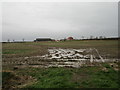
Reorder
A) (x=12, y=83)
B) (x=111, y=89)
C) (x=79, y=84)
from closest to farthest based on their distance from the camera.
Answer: (x=111, y=89), (x=79, y=84), (x=12, y=83)

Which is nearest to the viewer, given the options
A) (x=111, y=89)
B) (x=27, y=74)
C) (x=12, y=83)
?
(x=111, y=89)

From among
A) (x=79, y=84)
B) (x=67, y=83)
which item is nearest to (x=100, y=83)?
(x=79, y=84)

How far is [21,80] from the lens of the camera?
657 cm

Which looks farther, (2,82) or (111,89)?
(2,82)

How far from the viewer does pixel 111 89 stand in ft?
16.9

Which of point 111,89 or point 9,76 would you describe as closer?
point 111,89

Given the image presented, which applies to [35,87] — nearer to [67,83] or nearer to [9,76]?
[67,83]

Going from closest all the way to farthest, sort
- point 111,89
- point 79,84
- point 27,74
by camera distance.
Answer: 1. point 111,89
2. point 79,84
3. point 27,74

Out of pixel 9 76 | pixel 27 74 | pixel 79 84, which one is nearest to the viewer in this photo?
pixel 79 84

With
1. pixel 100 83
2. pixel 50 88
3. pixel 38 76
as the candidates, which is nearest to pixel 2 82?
pixel 38 76

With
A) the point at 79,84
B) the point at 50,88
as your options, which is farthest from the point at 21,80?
the point at 79,84

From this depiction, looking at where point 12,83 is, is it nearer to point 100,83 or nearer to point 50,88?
point 50,88

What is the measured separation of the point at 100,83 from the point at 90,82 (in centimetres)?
41

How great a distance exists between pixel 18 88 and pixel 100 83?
135 inches
